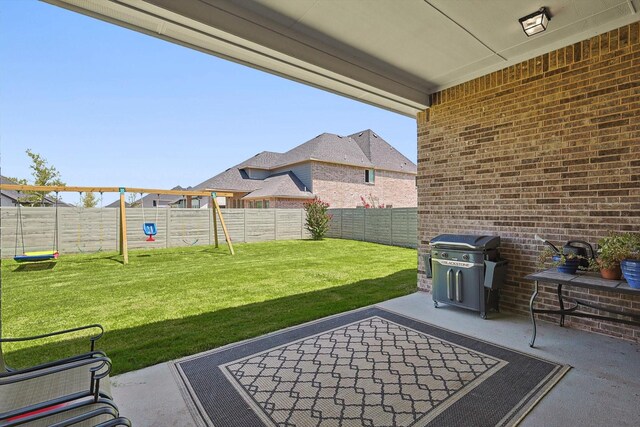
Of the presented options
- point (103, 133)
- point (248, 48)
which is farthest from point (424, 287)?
point (103, 133)

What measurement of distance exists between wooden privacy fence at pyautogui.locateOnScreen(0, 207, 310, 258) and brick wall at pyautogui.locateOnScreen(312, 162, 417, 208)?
4.75 metres

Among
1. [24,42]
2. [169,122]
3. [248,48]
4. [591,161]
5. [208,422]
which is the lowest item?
[208,422]

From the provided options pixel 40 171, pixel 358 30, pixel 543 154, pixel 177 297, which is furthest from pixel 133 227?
pixel 543 154

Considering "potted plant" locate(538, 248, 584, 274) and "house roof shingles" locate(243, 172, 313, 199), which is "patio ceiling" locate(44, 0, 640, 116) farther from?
"house roof shingles" locate(243, 172, 313, 199)

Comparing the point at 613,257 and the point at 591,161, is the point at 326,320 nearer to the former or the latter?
the point at 613,257

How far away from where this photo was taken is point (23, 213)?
30.6 feet

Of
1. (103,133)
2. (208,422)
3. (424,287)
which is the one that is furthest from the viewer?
(103,133)

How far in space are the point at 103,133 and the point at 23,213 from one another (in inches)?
584

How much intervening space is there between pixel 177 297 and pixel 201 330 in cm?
182


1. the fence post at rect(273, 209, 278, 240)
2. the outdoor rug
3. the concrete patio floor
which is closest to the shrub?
the fence post at rect(273, 209, 278, 240)

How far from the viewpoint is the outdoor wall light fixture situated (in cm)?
286

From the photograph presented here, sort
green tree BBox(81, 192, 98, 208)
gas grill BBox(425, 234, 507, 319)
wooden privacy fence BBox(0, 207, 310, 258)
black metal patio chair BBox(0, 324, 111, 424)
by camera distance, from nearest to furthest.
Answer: black metal patio chair BBox(0, 324, 111, 424), gas grill BBox(425, 234, 507, 319), wooden privacy fence BBox(0, 207, 310, 258), green tree BBox(81, 192, 98, 208)

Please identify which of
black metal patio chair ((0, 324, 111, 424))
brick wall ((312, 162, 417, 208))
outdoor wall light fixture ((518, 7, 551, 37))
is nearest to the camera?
black metal patio chair ((0, 324, 111, 424))

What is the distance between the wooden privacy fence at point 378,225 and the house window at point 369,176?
6.42m
